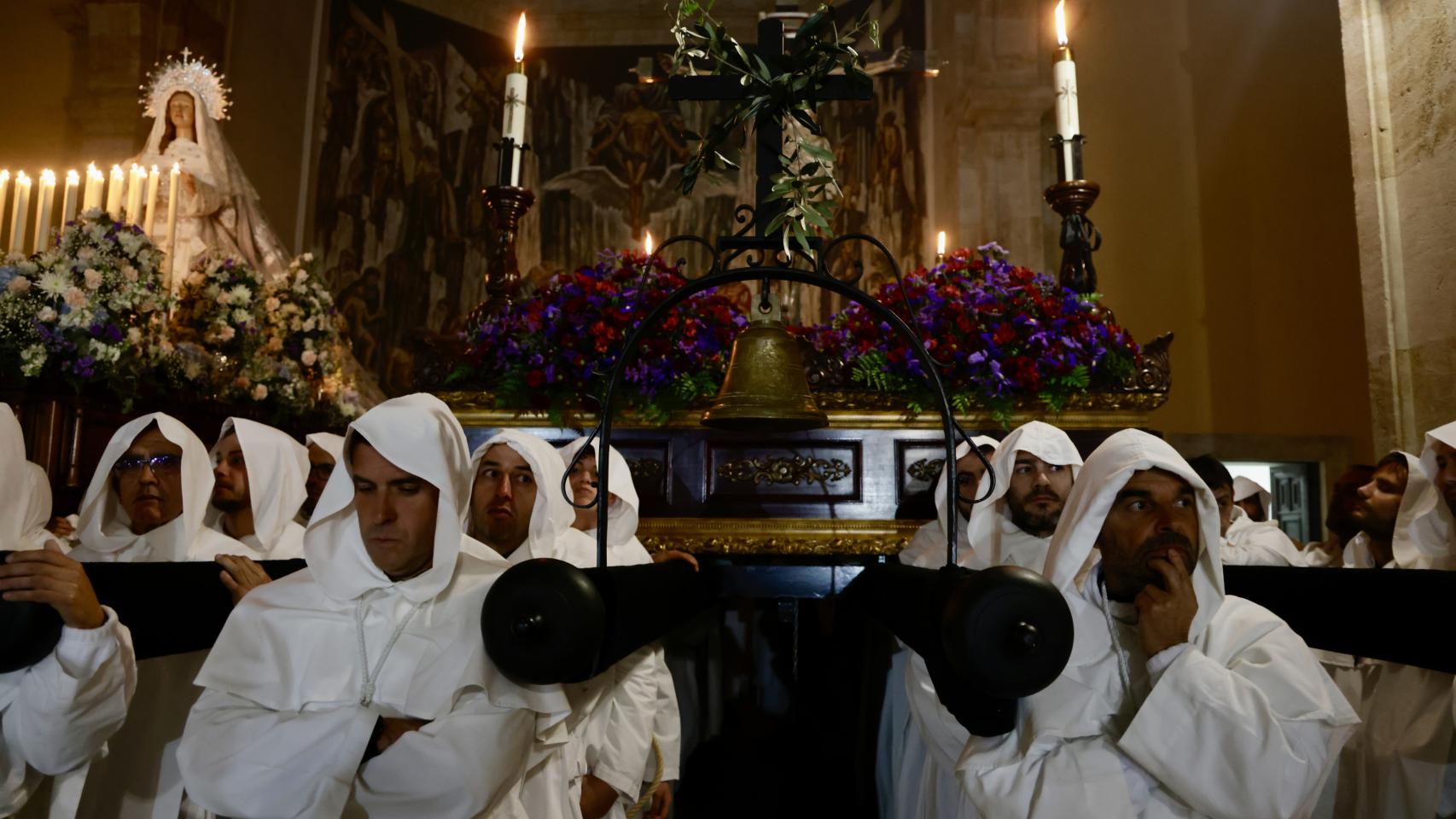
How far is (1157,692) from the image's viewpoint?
7.47 feet

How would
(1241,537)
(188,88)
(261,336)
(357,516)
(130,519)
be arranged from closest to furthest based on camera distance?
(357,516), (130,519), (1241,537), (261,336), (188,88)

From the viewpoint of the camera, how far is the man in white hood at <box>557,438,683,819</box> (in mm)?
3893

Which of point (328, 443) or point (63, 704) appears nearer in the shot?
point (63, 704)

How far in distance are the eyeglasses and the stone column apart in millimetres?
6321

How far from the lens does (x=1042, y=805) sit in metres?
2.26

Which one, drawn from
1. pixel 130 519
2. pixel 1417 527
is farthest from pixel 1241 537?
pixel 130 519

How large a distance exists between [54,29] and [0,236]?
460 cm

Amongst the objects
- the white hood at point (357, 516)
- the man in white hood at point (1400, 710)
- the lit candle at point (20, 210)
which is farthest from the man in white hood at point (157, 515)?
the man in white hood at point (1400, 710)

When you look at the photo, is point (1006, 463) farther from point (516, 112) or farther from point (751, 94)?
point (516, 112)

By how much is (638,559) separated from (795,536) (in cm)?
74

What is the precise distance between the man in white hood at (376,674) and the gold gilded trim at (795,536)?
166 cm

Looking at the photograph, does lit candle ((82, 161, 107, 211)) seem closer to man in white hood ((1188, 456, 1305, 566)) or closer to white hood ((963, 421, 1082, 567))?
white hood ((963, 421, 1082, 567))

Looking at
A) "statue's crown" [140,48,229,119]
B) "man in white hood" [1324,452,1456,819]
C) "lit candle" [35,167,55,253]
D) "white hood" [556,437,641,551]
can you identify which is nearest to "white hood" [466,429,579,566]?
"white hood" [556,437,641,551]

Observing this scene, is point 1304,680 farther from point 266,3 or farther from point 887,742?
point 266,3
